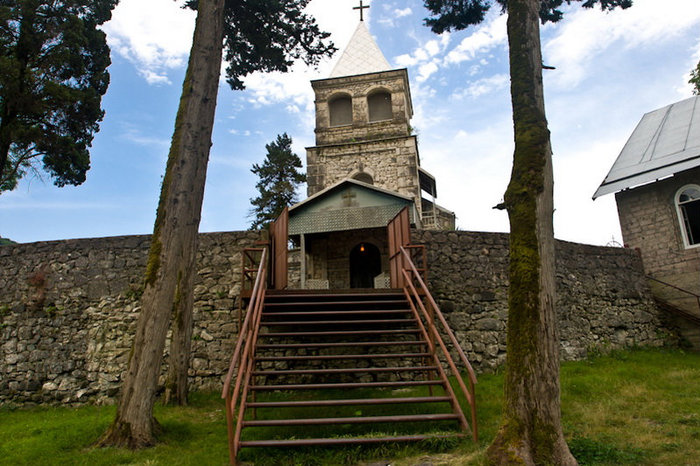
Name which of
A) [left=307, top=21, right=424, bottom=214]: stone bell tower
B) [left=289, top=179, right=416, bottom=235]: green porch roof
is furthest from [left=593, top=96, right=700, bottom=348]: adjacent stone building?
[left=307, top=21, right=424, bottom=214]: stone bell tower

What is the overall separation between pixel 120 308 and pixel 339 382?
4414 millimetres

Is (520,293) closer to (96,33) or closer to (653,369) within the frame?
(653,369)

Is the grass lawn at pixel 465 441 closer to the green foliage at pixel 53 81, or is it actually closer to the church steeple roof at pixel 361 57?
the green foliage at pixel 53 81

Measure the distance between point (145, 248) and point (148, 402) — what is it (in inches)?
180

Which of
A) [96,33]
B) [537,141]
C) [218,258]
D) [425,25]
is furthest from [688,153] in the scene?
[96,33]

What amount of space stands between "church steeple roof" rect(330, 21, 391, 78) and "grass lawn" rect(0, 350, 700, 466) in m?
17.9

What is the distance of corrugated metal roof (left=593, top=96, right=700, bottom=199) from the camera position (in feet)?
42.0

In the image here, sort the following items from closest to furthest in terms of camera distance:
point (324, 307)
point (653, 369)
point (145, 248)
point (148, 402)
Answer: point (148, 402) → point (324, 307) → point (653, 369) → point (145, 248)

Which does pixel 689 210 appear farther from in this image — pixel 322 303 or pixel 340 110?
pixel 340 110

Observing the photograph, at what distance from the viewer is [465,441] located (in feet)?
17.2

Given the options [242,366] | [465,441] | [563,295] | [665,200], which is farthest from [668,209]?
[242,366]

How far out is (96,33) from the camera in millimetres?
12922

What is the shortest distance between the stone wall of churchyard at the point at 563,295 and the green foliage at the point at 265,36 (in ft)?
14.3

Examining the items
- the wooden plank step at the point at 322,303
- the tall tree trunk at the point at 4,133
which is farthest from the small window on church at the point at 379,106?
the wooden plank step at the point at 322,303
